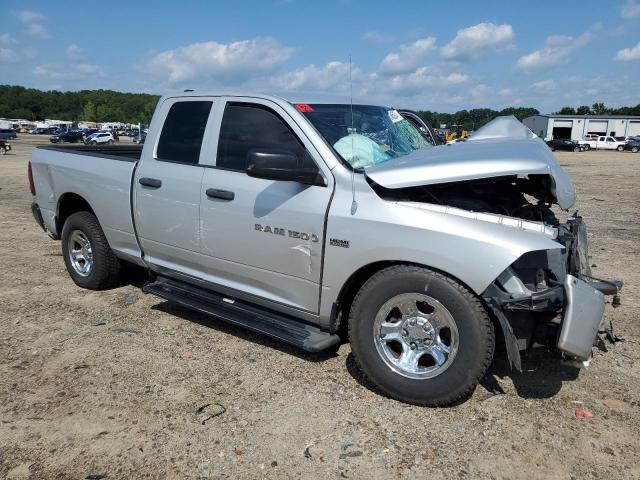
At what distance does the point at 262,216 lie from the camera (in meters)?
3.65

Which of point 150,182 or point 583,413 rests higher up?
point 150,182

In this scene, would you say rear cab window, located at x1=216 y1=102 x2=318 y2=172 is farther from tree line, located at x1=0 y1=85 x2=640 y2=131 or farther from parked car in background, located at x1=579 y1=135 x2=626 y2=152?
tree line, located at x1=0 y1=85 x2=640 y2=131

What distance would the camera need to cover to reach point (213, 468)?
2.72 metres

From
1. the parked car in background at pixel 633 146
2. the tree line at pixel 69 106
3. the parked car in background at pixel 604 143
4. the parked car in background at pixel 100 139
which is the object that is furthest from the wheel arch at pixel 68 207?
the tree line at pixel 69 106

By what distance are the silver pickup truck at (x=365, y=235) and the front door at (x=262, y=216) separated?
0.01 meters

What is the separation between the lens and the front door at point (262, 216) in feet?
11.5

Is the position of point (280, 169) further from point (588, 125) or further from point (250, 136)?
point (588, 125)

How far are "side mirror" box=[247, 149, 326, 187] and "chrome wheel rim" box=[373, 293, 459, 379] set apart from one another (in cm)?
95

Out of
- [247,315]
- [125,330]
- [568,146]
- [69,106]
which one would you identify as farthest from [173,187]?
[69,106]

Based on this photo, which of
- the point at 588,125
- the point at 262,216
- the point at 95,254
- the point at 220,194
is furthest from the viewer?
the point at 588,125

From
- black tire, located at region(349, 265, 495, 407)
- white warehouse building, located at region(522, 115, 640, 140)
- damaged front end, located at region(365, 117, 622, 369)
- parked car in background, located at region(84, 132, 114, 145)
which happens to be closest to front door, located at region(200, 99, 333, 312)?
black tire, located at region(349, 265, 495, 407)

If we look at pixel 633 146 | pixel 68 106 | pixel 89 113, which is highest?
pixel 68 106

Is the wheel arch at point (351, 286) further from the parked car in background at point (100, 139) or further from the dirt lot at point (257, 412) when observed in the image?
the parked car in background at point (100, 139)

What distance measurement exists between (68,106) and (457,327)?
666 feet
